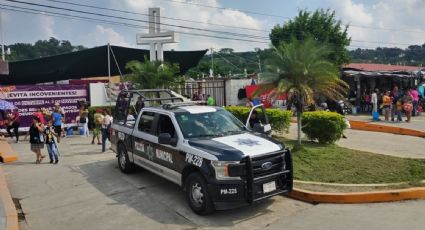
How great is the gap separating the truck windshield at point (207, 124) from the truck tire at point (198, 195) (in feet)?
3.13

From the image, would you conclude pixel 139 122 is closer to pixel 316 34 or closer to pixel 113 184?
pixel 113 184

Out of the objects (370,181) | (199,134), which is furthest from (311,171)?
(199,134)

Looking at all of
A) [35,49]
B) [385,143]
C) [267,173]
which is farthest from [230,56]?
[267,173]

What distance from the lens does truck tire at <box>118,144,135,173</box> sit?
10.8m

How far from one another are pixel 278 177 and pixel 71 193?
4656mm

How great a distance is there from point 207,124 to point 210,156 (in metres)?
1.56

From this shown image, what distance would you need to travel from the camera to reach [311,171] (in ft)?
32.3

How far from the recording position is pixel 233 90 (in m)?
29.5

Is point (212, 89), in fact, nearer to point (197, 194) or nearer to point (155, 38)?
point (155, 38)

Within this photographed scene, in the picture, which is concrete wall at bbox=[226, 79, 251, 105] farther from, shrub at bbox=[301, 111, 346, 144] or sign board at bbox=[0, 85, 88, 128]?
shrub at bbox=[301, 111, 346, 144]

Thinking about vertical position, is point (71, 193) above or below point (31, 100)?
below

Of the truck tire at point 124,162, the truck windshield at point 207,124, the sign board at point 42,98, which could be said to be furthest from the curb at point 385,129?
the sign board at point 42,98

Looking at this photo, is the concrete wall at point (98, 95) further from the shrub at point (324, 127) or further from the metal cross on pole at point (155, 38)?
the shrub at point (324, 127)

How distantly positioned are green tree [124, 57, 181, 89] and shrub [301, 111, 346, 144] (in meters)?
8.38
